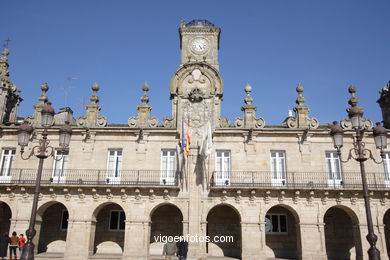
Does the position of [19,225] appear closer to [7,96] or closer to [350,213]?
[7,96]

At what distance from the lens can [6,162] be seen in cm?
2092

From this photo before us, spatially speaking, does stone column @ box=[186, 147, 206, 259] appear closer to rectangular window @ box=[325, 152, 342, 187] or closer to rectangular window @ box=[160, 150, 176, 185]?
rectangular window @ box=[160, 150, 176, 185]

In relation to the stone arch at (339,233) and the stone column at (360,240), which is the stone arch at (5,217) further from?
the stone column at (360,240)

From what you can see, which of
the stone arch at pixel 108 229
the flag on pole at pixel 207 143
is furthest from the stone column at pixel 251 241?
the stone arch at pixel 108 229

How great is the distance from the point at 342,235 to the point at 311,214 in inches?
120

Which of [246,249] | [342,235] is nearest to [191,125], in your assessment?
[246,249]

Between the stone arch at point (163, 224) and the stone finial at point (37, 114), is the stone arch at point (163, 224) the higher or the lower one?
the lower one

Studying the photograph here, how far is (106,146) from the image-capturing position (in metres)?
20.8

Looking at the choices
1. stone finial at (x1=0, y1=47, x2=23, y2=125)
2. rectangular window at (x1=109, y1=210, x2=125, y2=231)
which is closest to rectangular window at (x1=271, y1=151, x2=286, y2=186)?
rectangular window at (x1=109, y1=210, x2=125, y2=231)

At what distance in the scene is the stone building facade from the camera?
1872 centimetres

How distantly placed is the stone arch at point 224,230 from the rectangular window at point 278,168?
9.91 ft

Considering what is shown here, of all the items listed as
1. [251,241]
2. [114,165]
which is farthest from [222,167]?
[114,165]

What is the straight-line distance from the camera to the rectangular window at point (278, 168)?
65.5ft

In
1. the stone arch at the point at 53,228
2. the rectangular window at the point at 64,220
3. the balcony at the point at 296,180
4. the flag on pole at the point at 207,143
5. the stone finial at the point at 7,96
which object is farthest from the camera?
the stone finial at the point at 7,96
